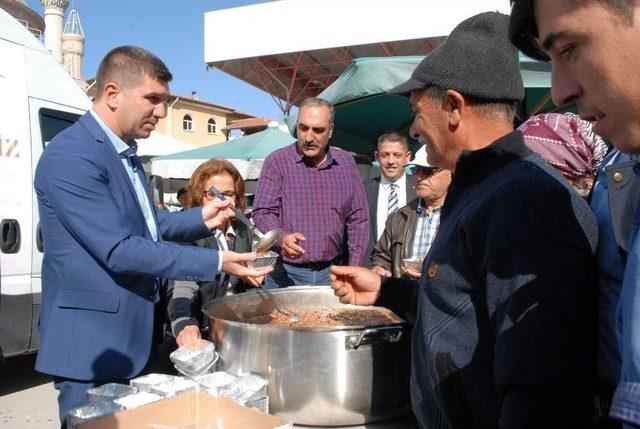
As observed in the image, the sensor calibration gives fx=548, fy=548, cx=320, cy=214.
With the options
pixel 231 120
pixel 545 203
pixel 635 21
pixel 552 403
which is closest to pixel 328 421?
pixel 552 403

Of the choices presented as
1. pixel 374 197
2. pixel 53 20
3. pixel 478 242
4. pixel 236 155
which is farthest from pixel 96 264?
pixel 53 20

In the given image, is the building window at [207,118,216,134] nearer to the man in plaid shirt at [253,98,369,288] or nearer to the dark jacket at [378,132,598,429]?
the man in plaid shirt at [253,98,369,288]

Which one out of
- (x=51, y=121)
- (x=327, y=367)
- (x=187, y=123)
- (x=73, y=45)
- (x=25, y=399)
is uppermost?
(x=73, y=45)

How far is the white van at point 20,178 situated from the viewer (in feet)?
12.3

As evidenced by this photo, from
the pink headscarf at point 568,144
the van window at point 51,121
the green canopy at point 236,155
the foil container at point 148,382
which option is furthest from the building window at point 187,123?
the pink headscarf at point 568,144

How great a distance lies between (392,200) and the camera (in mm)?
4109

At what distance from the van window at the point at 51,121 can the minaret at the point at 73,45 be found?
39973 millimetres

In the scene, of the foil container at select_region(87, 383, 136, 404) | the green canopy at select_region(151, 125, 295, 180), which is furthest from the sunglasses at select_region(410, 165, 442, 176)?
the green canopy at select_region(151, 125, 295, 180)

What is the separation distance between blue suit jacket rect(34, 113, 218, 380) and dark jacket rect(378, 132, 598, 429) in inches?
42.2

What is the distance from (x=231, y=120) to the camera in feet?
124

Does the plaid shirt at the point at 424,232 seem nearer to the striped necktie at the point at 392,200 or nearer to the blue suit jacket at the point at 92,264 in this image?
the striped necktie at the point at 392,200

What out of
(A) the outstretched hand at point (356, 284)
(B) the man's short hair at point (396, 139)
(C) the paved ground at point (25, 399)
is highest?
(B) the man's short hair at point (396, 139)

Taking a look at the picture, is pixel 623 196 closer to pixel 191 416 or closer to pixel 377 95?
pixel 191 416

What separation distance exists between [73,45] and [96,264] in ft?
151
